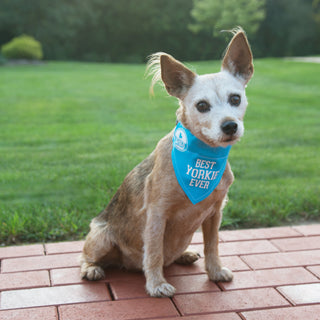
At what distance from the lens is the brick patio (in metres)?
2.65

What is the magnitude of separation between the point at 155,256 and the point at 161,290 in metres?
0.20

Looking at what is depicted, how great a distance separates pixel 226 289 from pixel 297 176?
7.95 ft

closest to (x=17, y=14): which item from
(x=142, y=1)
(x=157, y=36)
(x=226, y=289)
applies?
(x=142, y=1)

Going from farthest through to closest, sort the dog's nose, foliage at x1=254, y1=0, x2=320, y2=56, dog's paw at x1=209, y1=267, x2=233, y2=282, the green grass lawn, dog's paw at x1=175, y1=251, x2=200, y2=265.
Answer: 1. foliage at x1=254, y1=0, x2=320, y2=56
2. the green grass lawn
3. dog's paw at x1=175, y1=251, x2=200, y2=265
4. dog's paw at x1=209, y1=267, x2=233, y2=282
5. the dog's nose

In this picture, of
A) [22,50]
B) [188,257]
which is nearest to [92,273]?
[188,257]

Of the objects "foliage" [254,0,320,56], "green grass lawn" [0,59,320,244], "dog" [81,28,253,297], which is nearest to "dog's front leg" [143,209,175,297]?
"dog" [81,28,253,297]

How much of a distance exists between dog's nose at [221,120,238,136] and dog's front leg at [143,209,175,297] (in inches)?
26.2

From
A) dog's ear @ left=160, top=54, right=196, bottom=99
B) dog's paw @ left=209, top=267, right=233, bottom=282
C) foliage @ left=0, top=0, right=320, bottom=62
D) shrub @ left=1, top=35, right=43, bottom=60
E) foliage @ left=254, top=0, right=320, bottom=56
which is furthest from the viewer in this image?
shrub @ left=1, top=35, right=43, bottom=60

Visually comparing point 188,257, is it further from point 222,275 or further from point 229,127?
point 229,127

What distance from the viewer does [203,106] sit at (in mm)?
2617

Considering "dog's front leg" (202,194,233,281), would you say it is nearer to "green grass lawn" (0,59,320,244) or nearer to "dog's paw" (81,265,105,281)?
"dog's paw" (81,265,105,281)

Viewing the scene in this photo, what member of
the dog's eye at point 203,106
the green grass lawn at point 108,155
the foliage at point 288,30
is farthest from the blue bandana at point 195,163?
the foliage at point 288,30

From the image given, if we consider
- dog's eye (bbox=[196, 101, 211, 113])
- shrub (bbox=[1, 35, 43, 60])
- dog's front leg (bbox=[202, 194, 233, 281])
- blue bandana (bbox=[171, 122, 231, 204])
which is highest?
dog's eye (bbox=[196, 101, 211, 113])

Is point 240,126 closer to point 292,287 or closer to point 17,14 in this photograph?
point 292,287
